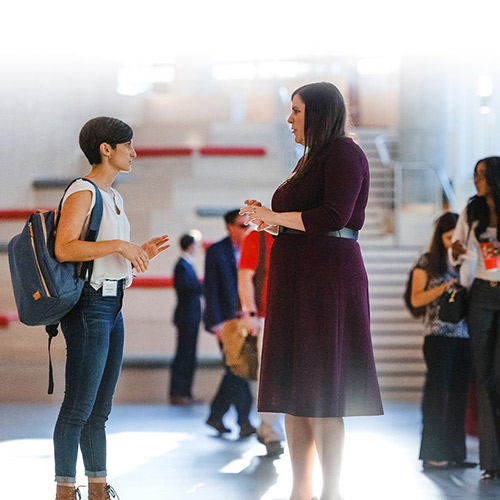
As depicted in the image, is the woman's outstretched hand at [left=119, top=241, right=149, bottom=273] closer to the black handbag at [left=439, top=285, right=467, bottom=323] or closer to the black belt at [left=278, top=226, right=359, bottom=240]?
the black belt at [left=278, top=226, right=359, bottom=240]

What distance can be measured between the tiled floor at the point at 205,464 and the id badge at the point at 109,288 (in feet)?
3.52

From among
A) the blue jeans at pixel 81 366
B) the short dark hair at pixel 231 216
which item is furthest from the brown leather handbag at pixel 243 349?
the blue jeans at pixel 81 366

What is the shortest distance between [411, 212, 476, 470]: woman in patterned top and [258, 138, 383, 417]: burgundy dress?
1811 mm

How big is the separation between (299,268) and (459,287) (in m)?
1.78

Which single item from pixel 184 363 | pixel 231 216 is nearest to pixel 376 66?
pixel 184 363

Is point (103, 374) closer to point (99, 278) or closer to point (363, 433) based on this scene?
point (99, 278)

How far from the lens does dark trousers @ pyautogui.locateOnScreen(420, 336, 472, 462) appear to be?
5.07 metres

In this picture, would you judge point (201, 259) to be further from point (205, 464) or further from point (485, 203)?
point (485, 203)

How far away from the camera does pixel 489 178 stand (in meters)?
4.74

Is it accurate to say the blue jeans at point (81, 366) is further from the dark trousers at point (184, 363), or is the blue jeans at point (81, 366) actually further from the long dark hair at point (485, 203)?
the dark trousers at point (184, 363)

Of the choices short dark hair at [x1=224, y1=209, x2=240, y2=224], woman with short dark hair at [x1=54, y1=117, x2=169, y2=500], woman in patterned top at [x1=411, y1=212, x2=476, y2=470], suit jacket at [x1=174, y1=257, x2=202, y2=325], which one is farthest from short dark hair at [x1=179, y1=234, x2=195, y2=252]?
woman with short dark hair at [x1=54, y1=117, x2=169, y2=500]

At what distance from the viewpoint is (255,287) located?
5.48m

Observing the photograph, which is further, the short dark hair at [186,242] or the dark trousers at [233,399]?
the short dark hair at [186,242]

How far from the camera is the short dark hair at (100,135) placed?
137 inches
